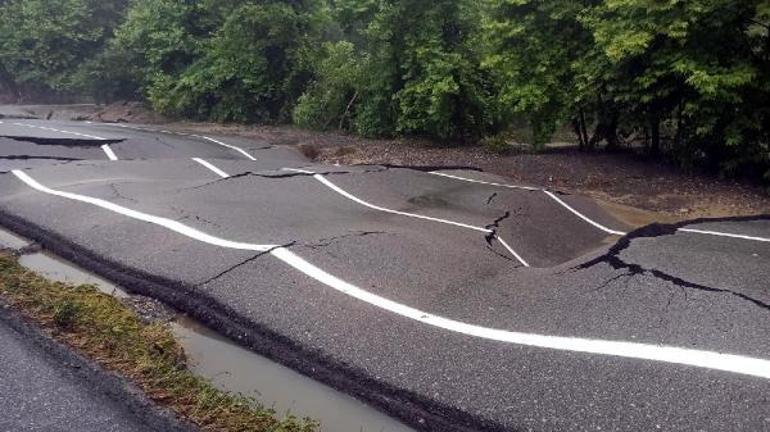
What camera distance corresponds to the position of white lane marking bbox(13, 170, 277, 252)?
20.8 feet

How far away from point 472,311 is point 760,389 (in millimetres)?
2137

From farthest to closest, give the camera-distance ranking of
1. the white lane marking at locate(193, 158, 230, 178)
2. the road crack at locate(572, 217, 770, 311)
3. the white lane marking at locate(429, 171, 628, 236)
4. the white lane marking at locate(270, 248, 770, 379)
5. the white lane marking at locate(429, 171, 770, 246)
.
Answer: the white lane marking at locate(193, 158, 230, 178) → the white lane marking at locate(429, 171, 628, 236) → the white lane marking at locate(429, 171, 770, 246) → the road crack at locate(572, 217, 770, 311) → the white lane marking at locate(270, 248, 770, 379)

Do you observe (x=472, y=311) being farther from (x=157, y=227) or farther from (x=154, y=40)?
(x=154, y=40)

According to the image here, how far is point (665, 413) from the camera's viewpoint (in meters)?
3.61

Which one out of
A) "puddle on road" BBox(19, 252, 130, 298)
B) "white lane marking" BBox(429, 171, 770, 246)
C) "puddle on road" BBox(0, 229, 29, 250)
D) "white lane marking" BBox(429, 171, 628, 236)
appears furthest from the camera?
"white lane marking" BBox(429, 171, 628, 236)

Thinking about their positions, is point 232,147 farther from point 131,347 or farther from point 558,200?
point 131,347

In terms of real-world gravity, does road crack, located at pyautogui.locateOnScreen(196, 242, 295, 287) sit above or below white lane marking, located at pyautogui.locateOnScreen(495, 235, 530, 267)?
above

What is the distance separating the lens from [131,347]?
4.46 meters

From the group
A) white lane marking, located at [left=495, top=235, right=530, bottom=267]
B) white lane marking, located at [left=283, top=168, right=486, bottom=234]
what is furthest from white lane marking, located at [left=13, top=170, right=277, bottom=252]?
white lane marking, located at [left=495, top=235, right=530, bottom=267]

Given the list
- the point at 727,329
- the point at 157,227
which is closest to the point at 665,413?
the point at 727,329

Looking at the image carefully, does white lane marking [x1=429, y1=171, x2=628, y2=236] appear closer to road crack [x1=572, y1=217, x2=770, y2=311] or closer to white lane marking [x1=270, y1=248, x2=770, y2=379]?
road crack [x1=572, y1=217, x2=770, y2=311]

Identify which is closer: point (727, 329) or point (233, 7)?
point (727, 329)

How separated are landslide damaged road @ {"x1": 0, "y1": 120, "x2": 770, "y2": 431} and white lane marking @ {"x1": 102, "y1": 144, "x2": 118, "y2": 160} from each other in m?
3.37

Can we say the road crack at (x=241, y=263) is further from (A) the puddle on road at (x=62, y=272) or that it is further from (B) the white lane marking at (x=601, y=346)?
(B) the white lane marking at (x=601, y=346)
